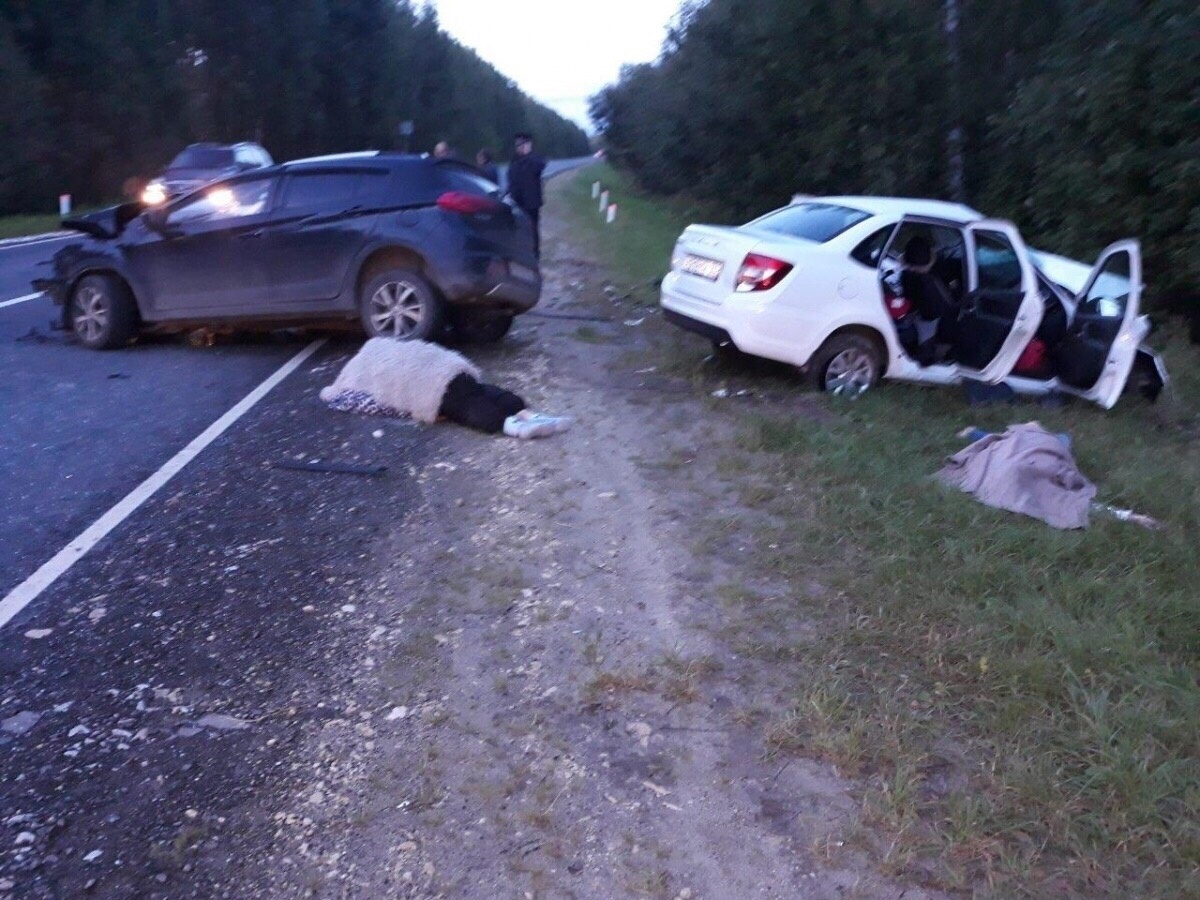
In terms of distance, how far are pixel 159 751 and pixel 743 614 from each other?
245 centimetres

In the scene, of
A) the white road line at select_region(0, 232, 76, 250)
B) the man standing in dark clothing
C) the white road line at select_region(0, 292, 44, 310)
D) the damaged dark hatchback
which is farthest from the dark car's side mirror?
the white road line at select_region(0, 232, 76, 250)

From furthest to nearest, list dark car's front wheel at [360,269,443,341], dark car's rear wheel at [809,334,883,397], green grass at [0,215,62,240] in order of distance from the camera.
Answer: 1. green grass at [0,215,62,240]
2. dark car's front wheel at [360,269,443,341]
3. dark car's rear wheel at [809,334,883,397]

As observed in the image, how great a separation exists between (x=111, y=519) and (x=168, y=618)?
4.51ft

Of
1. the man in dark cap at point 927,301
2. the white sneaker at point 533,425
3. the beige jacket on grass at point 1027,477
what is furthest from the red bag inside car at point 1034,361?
the white sneaker at point 533,425

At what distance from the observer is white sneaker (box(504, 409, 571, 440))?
781 cm

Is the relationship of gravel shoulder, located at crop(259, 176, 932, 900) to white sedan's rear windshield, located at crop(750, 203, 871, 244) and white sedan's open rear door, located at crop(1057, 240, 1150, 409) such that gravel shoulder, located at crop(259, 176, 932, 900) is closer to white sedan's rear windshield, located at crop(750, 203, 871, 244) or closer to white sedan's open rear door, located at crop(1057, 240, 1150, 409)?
white sedan's rear windshield, located at crop(750, 203, 871, 244)

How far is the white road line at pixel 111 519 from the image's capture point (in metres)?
5.19

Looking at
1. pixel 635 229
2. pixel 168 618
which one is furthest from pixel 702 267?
pixel 635 229

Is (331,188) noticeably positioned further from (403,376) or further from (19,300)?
(19,300)

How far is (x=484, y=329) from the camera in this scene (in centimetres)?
1127

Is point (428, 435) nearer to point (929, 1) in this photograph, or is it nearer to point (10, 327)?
point (10, 327)

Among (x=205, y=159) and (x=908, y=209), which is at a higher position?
(x=908, y=209)

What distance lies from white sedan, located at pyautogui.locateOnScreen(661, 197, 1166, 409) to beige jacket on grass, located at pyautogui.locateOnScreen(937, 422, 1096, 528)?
2.04m

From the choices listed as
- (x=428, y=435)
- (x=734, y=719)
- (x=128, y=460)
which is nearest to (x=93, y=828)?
(x=734, y=719)
